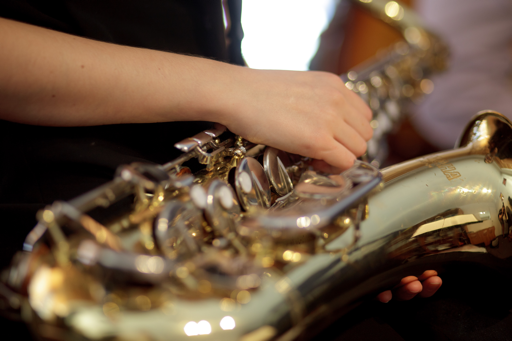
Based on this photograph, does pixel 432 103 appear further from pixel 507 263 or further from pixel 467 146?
pixel 507 263

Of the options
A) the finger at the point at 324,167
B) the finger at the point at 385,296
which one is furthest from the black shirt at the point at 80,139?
the finger at the point at 385,296

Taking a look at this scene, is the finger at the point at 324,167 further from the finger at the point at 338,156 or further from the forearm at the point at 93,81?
the forearm at the point at 93,81

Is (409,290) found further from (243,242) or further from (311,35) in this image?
(311,35)

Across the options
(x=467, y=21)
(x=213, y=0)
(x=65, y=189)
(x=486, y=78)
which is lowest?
(x=65, y=189)

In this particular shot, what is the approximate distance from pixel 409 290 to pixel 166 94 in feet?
1.43

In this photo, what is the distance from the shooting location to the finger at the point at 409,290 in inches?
20.1

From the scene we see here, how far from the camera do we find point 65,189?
472mm

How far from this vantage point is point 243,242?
407 mm

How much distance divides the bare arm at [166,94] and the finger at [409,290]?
20 cm

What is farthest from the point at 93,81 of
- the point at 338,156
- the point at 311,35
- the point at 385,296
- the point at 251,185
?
the point at 311,35

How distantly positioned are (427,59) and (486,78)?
40cm

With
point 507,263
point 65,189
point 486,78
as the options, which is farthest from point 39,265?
point 486,78

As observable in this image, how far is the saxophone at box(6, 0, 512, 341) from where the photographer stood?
12.8 inches

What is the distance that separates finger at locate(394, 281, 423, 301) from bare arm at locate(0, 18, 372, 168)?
196 mm
